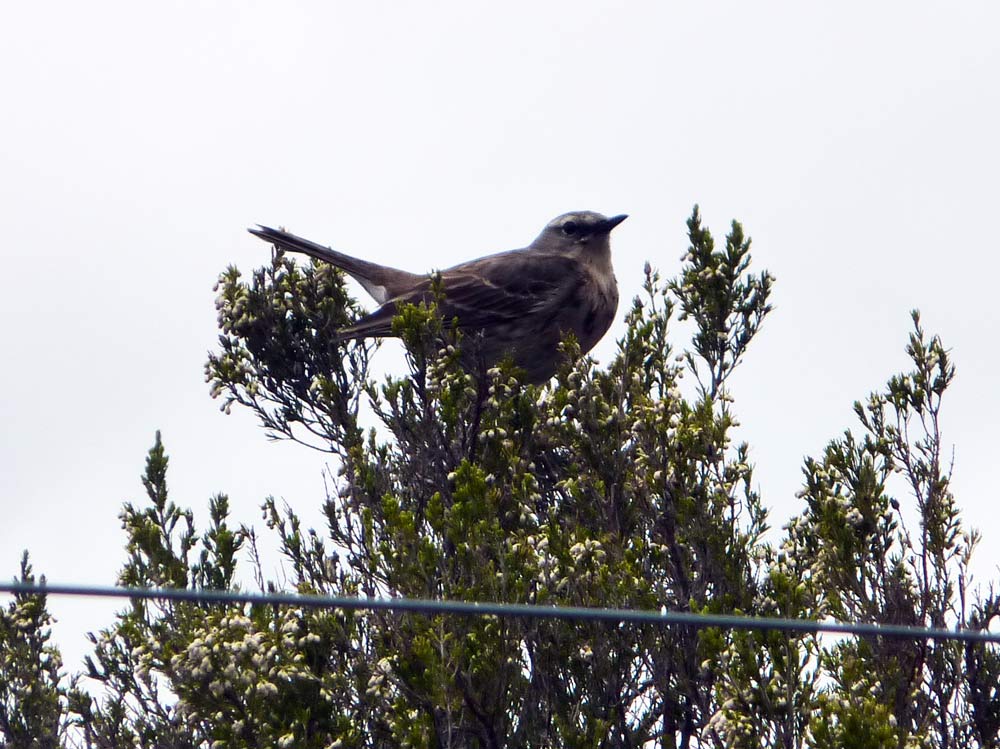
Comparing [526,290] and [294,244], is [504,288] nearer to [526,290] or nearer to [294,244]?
[526,290]

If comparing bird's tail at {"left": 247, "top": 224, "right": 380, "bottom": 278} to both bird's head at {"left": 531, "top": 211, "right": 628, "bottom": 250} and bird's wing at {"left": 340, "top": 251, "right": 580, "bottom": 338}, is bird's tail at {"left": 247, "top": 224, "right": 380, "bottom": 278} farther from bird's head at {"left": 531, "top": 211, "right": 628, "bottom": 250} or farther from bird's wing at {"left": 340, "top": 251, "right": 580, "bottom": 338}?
bird's head at {"left": 531, "top": 211, "right": 628, "bottom": 250}

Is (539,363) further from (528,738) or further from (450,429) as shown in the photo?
(528,738)

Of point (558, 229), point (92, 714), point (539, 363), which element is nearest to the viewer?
point (92, 714)

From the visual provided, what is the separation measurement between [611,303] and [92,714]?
512 cm

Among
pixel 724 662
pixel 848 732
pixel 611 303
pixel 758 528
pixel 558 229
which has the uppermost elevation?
pixel 558 229

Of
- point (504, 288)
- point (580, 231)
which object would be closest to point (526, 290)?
point (504, 288)

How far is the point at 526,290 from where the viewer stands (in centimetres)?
1059

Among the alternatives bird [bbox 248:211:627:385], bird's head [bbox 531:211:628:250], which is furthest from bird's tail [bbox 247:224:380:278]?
bird's head [bbox 531:211:628:250]

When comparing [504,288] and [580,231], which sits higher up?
[580,231]

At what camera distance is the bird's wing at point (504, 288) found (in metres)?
10.4

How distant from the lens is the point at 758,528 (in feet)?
23.4

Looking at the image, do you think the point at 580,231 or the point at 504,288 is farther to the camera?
the point at 580,231

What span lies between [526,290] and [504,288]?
0.17 m

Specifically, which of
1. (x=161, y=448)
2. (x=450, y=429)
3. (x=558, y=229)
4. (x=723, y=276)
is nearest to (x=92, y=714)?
(x=161, y=448)
